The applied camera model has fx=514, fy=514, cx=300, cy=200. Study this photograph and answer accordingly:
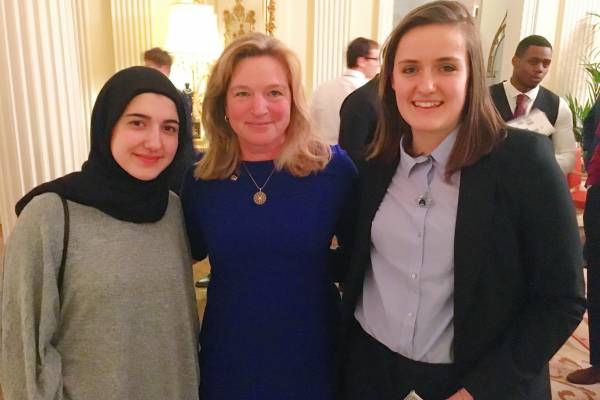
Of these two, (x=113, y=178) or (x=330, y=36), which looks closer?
(x=113, y=178)

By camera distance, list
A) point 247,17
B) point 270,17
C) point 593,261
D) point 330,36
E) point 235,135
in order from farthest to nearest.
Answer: point 330,36
point 247,17
point 270,17
point 593,261
point 235,135

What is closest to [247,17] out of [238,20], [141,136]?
[238,20]

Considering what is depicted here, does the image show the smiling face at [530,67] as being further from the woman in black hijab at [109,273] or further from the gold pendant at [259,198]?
the woman in black hijab at [109,273]

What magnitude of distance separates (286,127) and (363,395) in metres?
0.82

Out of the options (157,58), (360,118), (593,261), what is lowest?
(593,261)

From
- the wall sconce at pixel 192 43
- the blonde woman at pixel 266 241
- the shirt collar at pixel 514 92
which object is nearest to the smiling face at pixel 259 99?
the blonde woman at pixel 266 241

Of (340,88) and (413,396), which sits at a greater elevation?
(340,88)

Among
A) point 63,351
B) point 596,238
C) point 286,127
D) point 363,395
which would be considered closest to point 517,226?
point 363,395

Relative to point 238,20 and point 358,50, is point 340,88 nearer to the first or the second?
point 358,50

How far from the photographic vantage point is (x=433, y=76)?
119cm

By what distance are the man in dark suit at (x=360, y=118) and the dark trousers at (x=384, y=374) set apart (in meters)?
2.00

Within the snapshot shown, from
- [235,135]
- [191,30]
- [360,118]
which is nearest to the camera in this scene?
[235,135]

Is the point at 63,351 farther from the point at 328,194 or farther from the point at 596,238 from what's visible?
the point at 596,238

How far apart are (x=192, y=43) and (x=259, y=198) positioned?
3.86m
